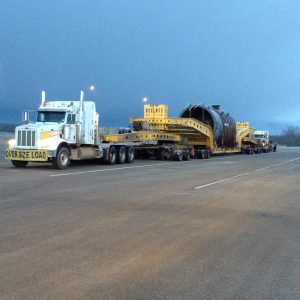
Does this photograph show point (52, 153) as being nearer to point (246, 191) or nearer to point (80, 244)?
point (246, 191)

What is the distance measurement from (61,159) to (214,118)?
Answer: 2008 centimetres

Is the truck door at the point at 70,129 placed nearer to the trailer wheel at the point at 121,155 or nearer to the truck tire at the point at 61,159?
the truck tire at the point at 61,159

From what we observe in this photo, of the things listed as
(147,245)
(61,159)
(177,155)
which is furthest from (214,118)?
(147,245)

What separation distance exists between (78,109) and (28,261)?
1811cm

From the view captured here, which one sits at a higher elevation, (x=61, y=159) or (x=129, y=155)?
(x=129, y=155)

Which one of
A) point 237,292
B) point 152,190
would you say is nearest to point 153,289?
point 237,292

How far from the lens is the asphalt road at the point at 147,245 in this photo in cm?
503

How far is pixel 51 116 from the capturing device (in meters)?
23.0

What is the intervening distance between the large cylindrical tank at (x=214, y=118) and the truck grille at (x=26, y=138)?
67.4 ft

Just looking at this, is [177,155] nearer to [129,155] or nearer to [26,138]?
[129,155]

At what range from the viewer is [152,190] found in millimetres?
13766

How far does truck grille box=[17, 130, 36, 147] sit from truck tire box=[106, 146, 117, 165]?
19.3 feet

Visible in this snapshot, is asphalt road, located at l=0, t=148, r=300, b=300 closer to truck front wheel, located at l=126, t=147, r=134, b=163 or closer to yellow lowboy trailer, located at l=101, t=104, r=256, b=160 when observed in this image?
truck front wheel, located at l=126, t=147, r=134, b=163

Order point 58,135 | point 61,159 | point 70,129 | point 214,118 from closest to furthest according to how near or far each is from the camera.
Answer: point 61,159 → point 58,135 → point 70,129 → point 214,118
